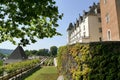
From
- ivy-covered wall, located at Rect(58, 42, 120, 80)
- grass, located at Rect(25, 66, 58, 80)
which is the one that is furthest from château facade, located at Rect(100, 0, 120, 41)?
ivy-covered wall, located at Rect(58, 42, 120, 80)

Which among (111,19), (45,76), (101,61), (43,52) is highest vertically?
(111,19)

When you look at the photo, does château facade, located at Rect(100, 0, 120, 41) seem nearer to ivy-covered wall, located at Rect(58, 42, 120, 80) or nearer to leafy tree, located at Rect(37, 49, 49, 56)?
ivy-covered wall, located at Rect(58, 42, 120, 80)

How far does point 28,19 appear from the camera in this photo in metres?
7.46

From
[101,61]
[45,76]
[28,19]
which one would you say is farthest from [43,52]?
[28,19]

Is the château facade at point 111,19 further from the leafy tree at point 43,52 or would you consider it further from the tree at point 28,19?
the leafy tree at point 43,52

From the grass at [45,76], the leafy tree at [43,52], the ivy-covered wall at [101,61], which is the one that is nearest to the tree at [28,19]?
the ivy-covered wall at [101,61]

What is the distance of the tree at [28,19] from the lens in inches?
285

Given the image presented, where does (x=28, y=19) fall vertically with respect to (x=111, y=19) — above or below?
below

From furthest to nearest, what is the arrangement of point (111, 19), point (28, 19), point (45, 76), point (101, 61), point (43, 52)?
point (43, 52) < point (111, 19) < point (45, 76) < point (101, 61) < point (28, 19)

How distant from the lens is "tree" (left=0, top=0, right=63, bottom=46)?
285 inches

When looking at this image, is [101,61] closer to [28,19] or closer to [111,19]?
[28,19]

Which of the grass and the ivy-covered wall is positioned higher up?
the ivy-covered wall

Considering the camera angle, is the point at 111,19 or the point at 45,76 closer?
the point at 45,76

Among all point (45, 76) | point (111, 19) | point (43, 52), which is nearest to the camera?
point (45, 76)
